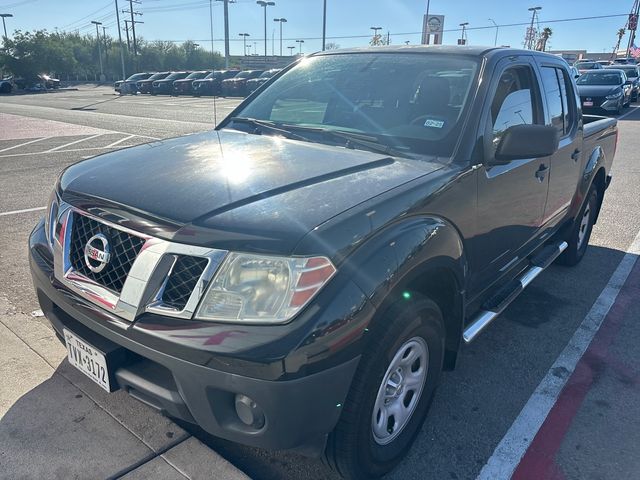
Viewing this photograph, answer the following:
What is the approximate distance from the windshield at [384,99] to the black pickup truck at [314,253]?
0.01 m

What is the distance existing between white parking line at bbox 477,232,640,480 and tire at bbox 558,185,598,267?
0.49m

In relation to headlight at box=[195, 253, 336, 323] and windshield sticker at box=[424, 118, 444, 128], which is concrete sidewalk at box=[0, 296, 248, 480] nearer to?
headlight at box=[195, 253, 336, 323]

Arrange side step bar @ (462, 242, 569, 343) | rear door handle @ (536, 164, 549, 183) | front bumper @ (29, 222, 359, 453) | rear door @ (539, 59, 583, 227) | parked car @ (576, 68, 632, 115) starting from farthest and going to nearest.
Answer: parked car @ (576, 68, 632, 115) < rear door @ (539, 59, 583, 227) < rear door handle @ (536, 164, 549, 183) < side step bar @ (462, 242, 569, 343) < front bumper @ (29, 222, 359, 453)

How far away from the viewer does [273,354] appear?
68.1 inches

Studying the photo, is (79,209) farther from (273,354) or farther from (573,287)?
(573,287)

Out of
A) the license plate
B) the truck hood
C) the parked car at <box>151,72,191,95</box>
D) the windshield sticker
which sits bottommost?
the parked car at <box>151,72,191,95</box>

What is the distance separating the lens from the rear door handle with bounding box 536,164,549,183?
Answer: 344cm

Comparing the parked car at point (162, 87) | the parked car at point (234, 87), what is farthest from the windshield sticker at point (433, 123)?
the parked car at point (162, 87)

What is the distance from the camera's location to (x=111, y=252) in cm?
205

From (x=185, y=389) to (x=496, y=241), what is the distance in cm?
196

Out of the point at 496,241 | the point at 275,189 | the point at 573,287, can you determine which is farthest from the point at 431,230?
the point at 573,287

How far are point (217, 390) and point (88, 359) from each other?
698mm

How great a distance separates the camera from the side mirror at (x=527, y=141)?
267cm

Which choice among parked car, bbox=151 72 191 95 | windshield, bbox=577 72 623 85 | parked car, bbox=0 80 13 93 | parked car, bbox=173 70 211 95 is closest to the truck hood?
windshield, bbox=577 72 623 85
